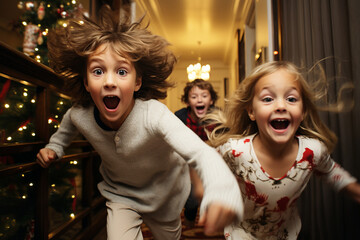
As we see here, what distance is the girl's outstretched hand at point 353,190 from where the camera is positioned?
1.06m

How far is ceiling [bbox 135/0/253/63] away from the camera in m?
5.04

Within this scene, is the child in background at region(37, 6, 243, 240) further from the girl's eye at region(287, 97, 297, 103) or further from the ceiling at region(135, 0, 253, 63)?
the ceiling at region(135, 0, 253, 63)

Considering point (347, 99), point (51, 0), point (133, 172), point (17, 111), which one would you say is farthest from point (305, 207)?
point (51, 0)

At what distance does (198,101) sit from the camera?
301 centimetres

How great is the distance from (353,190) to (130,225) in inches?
37.0

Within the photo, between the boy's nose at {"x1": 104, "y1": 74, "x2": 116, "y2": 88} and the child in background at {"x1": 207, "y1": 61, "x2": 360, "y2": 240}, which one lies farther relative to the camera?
the child in background at {"x1": 207, "y1": 61, "x2": 360, "y2": 240}

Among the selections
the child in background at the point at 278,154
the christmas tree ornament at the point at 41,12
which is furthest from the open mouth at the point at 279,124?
the christmas tree ornament at the point at 41,12

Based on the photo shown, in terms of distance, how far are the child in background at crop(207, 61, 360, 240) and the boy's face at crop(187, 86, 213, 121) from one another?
1.68 m

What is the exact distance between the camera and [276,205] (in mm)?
1201

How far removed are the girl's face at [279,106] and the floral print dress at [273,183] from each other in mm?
131

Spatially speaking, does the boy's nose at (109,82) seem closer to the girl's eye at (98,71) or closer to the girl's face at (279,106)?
the girl's eye at (98,71)

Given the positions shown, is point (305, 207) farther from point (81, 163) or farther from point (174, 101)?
point (174, 101)

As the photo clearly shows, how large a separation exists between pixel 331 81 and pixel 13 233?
68.5 inches

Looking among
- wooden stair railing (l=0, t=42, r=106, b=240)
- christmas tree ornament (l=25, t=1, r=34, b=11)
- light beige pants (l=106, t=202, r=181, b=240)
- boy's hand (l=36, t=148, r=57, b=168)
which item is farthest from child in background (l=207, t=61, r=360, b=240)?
christmas tree ornament (l=25, t=1, r=34, b=11)
